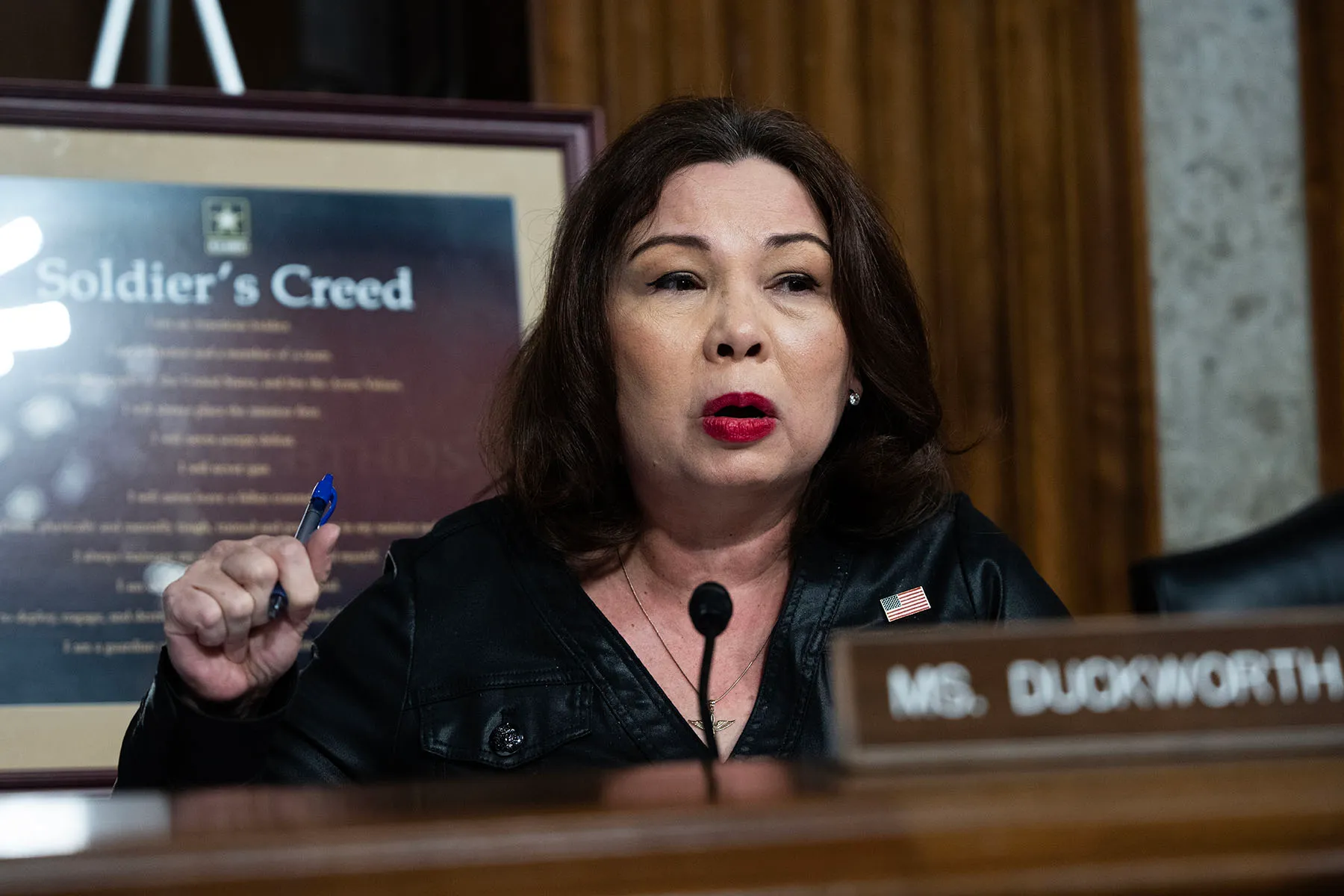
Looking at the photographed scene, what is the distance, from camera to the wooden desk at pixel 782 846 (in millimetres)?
560

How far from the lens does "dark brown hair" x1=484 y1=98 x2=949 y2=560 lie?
1632mm

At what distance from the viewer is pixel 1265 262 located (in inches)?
101

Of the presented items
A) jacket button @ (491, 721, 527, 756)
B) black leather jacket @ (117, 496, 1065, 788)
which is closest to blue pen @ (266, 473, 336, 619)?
black leather jacket @ (117, 496, 1065, 788)

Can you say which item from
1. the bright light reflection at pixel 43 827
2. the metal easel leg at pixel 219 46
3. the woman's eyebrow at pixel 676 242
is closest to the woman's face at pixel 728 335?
the woman's eyebrow at pixel 676 242

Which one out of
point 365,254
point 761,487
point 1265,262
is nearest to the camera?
point 761,487

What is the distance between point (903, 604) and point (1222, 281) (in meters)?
1.32

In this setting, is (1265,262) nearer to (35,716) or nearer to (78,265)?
(78,265)

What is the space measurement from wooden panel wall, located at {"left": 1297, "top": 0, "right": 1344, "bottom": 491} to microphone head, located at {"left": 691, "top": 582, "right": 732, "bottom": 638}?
1.86 m

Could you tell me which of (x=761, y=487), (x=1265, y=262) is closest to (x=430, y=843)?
(x=761, y=487)

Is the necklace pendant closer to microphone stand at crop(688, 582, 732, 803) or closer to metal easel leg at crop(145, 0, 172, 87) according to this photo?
microphone stand at crop(688, 582, 732, 803)

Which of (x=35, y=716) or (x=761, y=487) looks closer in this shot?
(x=761, y=487)

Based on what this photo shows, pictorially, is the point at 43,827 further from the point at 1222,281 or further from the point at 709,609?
the point at 1222,281

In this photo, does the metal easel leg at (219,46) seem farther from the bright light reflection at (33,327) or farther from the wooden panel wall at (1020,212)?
the wooden panel wall at (1020,212)

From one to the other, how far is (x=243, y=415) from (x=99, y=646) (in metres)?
0.37
